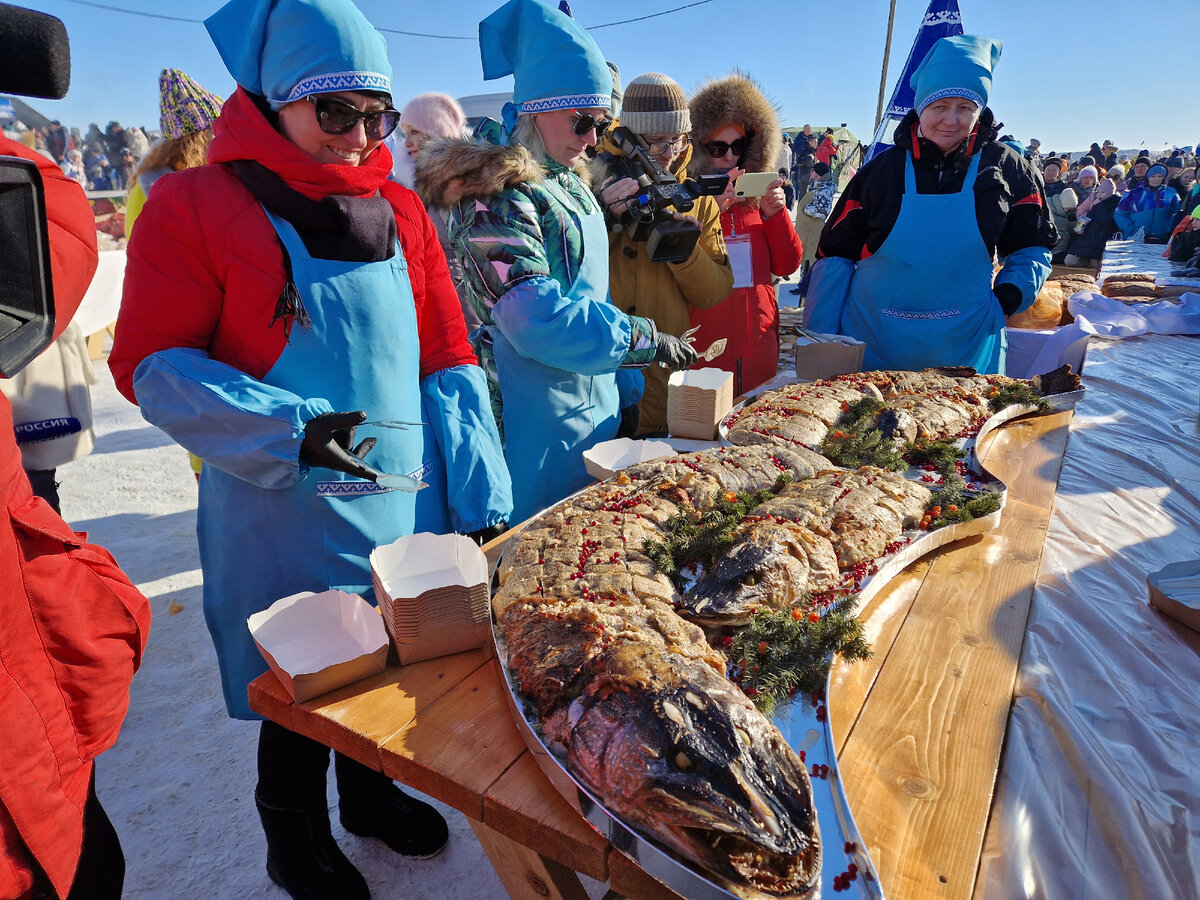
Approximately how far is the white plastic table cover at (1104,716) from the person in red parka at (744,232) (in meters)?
1.60

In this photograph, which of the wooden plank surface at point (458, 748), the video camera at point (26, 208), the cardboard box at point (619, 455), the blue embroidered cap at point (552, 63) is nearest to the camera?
the video camera at point (26, 208)

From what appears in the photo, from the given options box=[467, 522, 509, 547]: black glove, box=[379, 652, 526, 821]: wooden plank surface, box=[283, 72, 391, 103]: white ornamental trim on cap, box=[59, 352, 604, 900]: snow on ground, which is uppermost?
box=[283, 72, 391, 103]: white ornamental trim on cap

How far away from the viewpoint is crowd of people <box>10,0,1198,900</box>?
Answer: 159 centimetres

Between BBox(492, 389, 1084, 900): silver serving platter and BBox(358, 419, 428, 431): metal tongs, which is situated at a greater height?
BBox(358, 419, 428, 431): metal tongs

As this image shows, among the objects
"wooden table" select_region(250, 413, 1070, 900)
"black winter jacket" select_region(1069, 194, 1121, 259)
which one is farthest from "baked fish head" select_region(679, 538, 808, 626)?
"black winter jacket" select_region(1069, 194, 1121, 259)

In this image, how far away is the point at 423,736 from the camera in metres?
1.31

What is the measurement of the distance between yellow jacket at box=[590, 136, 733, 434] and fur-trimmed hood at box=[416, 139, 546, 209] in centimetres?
94

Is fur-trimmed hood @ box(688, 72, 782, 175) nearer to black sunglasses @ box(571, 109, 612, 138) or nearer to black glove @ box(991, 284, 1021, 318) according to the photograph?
black glove @ box(991, 284, 1021, 318)

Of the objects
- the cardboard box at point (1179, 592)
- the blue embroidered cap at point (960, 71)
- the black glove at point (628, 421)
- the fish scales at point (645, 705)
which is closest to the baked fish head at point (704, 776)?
the fish scales at point (645, 705)

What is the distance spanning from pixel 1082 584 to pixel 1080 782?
78cm

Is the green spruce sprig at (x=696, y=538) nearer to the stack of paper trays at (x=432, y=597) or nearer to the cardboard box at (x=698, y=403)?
the stack of paper trays at (x=432, y=597)

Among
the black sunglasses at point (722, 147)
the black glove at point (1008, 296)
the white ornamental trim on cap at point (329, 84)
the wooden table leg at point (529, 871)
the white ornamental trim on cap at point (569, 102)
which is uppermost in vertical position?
the black sunglasses at point (722, 147)

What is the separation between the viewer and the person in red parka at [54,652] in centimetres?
110

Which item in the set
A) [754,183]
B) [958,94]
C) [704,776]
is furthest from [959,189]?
[704,776]
